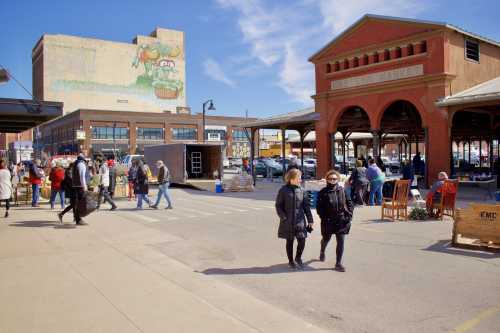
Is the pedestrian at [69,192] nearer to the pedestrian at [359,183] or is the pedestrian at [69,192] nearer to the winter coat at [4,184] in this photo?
the winter coat at [4,184]

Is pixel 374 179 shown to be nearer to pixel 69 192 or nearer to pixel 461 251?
pixel 461 251

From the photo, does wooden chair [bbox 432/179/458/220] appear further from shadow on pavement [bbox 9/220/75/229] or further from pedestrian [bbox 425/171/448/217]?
shadow on pavement [bbox 9/220/75/229]

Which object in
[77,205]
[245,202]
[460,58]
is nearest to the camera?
[77,205]

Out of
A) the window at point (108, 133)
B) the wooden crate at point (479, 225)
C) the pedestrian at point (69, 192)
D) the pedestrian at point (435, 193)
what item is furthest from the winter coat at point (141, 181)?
the window at point (108, 133)

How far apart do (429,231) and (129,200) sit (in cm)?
1217

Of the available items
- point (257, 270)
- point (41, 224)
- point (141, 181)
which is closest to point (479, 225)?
point (257, 270)

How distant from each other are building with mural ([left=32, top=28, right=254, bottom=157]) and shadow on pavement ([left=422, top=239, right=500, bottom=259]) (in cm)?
6583

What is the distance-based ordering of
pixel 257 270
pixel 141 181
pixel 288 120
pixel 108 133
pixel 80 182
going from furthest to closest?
pixel 108 133
pixel 288 120
pixel 141 181
pixel 80 182
pixel 257 270

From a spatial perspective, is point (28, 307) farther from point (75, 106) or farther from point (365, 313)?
point (75, 106)

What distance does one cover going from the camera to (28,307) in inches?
207

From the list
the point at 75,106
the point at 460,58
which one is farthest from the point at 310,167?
the point at 75,106

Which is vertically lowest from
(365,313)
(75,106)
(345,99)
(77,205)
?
(365,313)

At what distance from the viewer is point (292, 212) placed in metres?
6.95

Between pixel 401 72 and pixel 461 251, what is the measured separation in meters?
15.9
